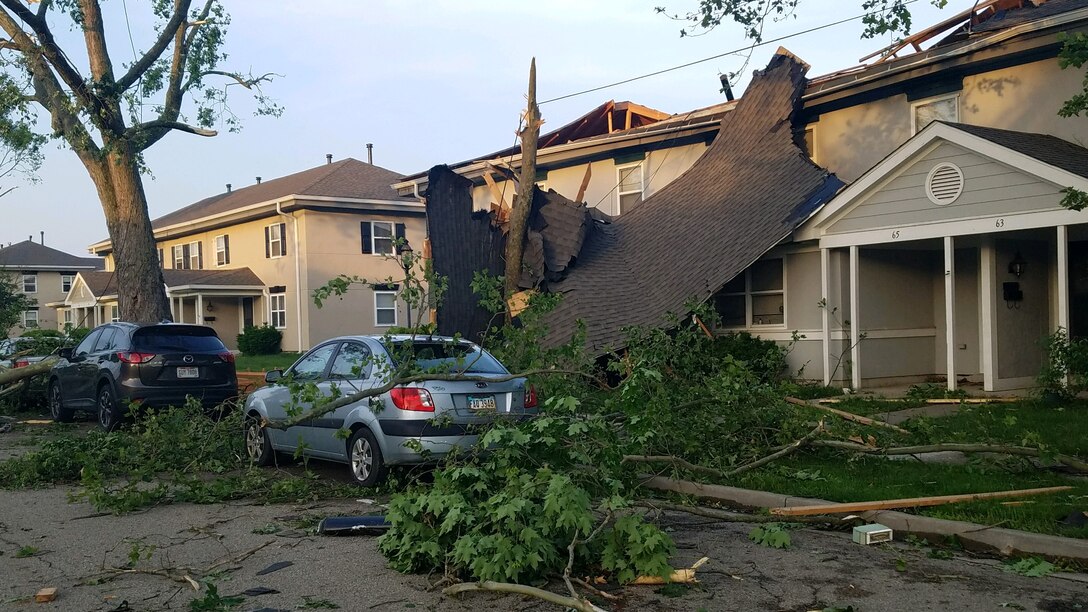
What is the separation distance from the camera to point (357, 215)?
35.7 m

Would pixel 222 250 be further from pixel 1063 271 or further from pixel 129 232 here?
pixel 1063 271

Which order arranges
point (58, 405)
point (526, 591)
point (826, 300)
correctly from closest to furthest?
1. point (526, 591)
2. point (826, 300)
3. point (58, 405)

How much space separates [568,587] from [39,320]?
65330 millimetres

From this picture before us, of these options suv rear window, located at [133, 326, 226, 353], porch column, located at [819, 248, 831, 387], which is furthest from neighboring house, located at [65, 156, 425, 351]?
porch column, located at [819, 248, 831, 387]

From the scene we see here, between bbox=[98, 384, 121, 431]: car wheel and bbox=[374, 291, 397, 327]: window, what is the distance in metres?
21.3

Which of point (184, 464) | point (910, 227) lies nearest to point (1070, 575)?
point (184, 464)

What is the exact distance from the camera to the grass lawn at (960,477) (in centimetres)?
676

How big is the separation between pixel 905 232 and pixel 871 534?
8.97 metres

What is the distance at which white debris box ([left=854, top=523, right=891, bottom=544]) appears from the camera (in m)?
6.59

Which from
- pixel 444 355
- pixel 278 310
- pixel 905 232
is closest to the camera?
pixel 444 355

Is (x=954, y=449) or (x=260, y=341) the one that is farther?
(x=260, y=341)

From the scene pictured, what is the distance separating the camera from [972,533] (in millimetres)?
6430

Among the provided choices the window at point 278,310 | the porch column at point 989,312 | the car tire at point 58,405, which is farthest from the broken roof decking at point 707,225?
the window at point 278,310

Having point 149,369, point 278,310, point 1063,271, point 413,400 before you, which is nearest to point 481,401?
point 413,400
